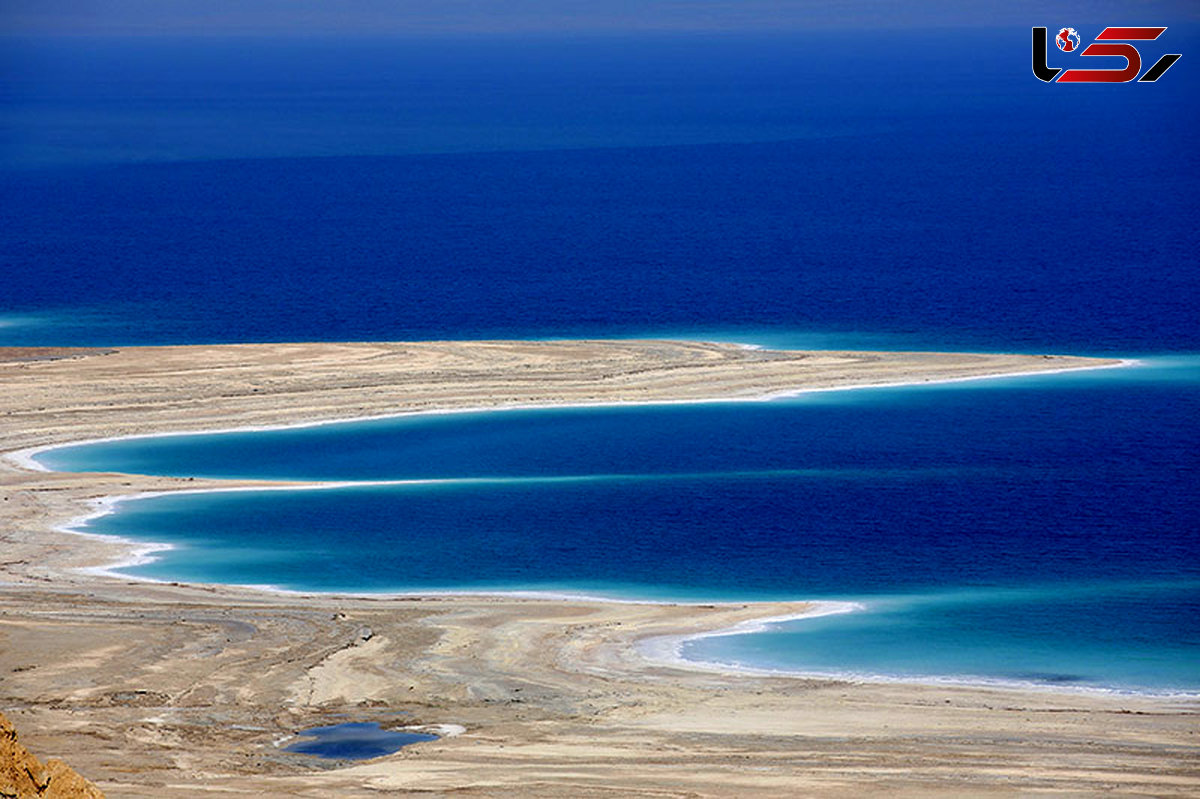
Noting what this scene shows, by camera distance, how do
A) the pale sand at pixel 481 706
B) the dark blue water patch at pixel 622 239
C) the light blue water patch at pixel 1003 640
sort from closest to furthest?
the pale sand at pixel 481 706, the light blue water patch at pixel 1003 640, the dark blue water patch at pixel 622 239

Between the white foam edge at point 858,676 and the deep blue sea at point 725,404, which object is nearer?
the white foam edge at point 858,676

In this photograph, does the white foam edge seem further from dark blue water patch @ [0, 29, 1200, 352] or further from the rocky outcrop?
dark blue water patch @ [0, 29, 1200, 352]

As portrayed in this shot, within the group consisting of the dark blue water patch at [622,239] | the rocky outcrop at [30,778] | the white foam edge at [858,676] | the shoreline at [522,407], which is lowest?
the white foam edge at [858,676]

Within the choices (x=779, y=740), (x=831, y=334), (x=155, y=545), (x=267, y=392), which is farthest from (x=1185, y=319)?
(x=779, y=740)

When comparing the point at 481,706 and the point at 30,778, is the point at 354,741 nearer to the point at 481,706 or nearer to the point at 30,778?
the point at 481,706

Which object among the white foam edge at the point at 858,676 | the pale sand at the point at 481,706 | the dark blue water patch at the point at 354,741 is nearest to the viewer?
the pale sand at the point at 481,706

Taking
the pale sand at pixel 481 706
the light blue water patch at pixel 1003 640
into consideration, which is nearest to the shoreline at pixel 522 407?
the pale sand at pixel 481 706

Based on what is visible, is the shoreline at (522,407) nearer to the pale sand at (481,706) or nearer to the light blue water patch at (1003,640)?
the pale sand at (481,706)

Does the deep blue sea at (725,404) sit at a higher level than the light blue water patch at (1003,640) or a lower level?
higher
